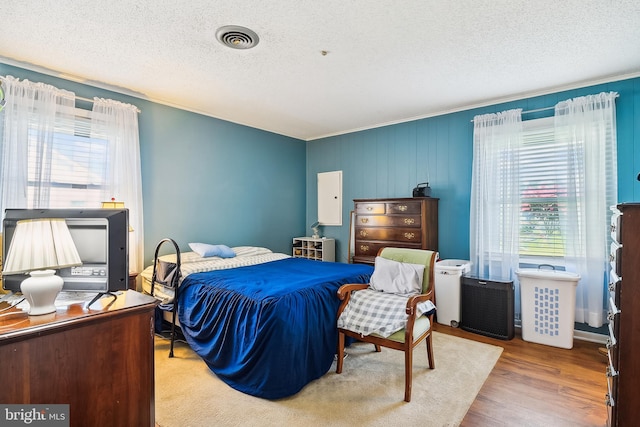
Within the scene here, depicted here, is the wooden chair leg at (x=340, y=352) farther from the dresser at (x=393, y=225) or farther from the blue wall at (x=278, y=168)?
the blue wall at (x=278, y=168)

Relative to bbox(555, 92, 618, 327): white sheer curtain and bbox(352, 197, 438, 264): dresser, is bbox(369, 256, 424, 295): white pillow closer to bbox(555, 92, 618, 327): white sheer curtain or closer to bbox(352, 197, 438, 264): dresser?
bbox(352, 197, 438, 264): dresser

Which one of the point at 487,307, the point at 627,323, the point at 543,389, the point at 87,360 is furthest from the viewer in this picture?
the point at 487,307

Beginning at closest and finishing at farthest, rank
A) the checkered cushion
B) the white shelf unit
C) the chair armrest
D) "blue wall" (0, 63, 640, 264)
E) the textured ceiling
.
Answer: the textured ceiling
the checkered cushion
the chair armrest
"blue wall" (0, 63, 640, 264)
the white shelf unit

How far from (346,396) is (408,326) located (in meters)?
0.66

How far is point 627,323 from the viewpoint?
60.9 inches

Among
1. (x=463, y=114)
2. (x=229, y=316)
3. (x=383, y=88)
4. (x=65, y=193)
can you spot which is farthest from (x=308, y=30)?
(x=65, y=193)

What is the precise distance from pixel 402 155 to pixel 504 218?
159cm

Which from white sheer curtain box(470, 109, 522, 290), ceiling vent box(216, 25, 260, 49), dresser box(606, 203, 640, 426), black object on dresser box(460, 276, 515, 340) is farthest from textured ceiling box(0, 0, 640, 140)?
black object on dresser box(460, 276, 515, 340)

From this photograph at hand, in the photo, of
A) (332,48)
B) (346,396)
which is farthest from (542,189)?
(346,396)

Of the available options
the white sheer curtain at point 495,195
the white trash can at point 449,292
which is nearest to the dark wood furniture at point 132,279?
the white trash can at point 449,292

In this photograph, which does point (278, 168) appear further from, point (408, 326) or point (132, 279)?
point (408, 326)

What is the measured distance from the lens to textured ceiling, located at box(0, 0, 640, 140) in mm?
2064

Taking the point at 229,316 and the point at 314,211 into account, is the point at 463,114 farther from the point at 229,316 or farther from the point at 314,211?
the point at 229,316

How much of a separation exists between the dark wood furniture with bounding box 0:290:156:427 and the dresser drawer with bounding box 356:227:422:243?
3.16 metres
